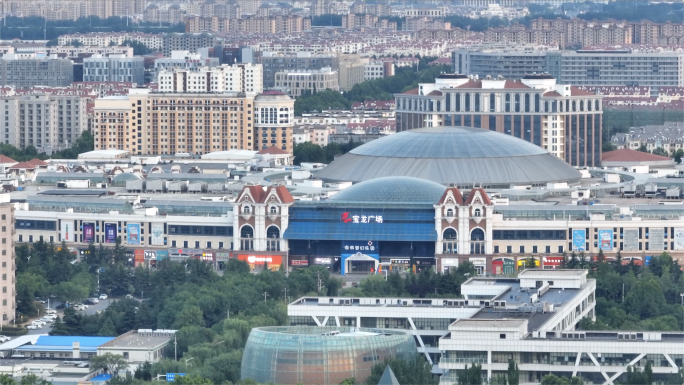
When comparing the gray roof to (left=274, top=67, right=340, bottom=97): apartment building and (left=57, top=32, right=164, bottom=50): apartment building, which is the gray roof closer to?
(left=274, top=67, right=340, bottom=97): apartment building

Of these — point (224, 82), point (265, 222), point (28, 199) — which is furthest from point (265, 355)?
point (224, 82)

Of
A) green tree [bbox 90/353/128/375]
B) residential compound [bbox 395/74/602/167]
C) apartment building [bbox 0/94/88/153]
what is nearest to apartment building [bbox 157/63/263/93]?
apartment building [bbox 0/94/88/153]

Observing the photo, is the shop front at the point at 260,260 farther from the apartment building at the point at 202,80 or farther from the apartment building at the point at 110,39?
the apartment building at the point at 110,39

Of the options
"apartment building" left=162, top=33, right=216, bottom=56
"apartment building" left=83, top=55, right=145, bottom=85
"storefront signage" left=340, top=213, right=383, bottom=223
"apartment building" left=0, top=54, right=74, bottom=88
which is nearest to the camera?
"storefront signage" left=340, top=213, right=383, bottom=223

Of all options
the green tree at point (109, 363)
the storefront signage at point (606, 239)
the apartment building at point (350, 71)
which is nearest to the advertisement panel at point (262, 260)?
the storefront signage at point (606, 239)

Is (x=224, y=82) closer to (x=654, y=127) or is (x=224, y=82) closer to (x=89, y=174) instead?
(x=654, y=127)

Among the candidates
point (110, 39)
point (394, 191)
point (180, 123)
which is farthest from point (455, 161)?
point (110, 39)
